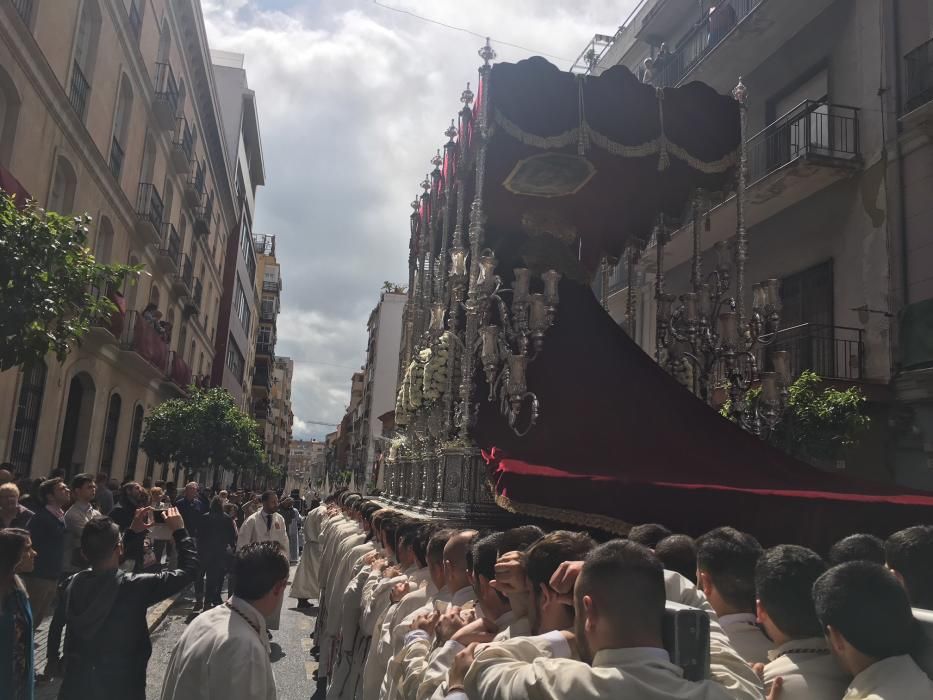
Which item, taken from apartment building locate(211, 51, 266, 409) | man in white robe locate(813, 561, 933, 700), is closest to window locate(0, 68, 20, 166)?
man in white robe locate(813, 561, 933, 700)

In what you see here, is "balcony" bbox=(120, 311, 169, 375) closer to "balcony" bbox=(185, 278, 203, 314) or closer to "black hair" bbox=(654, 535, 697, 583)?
"balcony" bbox=(185, 278, 203, 314)

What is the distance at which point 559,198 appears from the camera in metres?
10.0

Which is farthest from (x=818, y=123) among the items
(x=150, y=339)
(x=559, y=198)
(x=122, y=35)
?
(x=150, y=339)

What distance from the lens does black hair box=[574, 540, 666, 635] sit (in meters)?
1.86

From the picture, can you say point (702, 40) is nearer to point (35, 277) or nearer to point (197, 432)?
point (35, 277)

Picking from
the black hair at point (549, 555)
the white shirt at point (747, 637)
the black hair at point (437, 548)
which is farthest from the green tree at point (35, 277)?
the white shirt at point (747, 637)

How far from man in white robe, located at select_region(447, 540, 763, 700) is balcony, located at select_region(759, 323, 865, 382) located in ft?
29.6

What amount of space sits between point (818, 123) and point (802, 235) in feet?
5.23

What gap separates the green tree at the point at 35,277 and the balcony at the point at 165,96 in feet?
44.7

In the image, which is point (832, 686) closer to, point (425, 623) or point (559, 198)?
point (425, 623)

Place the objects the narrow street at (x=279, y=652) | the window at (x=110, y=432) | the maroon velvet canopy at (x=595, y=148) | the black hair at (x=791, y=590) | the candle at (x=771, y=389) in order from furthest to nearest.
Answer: the window at (x=110, y=432) < the maroon velvet canopy at (x=595, y=148) < the candle at (x=771, y=389) < the narrow street at (x=279, y=652) < the black hair at (x=791, y=590)

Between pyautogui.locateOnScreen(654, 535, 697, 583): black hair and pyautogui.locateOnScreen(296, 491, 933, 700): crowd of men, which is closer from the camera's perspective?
pyautogui.locateOnScreen(296, 491, 933, 700): crowd of men

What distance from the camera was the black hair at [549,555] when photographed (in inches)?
98.8

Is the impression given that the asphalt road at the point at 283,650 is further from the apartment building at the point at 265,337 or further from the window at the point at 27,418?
the apartment building at the point at 265,337
